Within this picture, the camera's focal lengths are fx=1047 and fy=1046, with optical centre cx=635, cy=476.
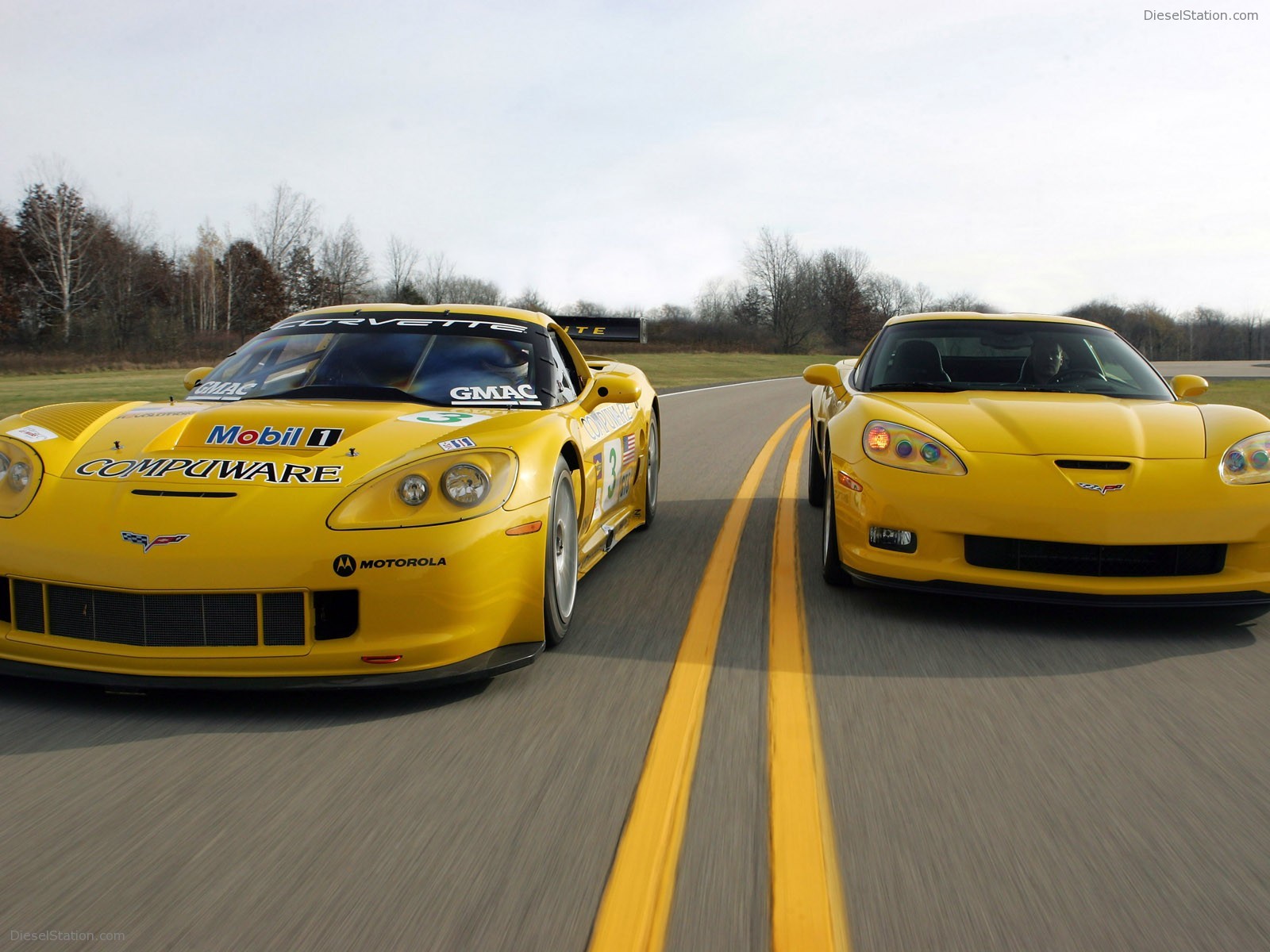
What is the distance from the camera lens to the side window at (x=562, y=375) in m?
4.79

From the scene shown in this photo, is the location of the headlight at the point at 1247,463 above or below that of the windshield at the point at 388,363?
below

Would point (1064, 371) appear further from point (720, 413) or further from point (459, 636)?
point (720, 413)

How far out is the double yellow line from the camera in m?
1.99

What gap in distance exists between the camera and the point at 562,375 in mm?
5031

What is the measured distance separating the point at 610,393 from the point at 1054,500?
80.2 inches

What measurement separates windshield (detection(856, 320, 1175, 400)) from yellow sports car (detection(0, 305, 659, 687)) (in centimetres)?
240

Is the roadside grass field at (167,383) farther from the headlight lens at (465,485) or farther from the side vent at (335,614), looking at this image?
the side vent at (335,614)

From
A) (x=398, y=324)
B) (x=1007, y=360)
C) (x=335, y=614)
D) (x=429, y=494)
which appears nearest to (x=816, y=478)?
(x=1007, y=360)

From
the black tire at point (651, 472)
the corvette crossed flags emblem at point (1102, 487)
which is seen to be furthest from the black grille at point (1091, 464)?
the black tire at point (651, 472)

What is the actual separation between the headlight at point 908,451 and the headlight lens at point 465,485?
1.87 meters

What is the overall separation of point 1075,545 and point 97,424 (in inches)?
146

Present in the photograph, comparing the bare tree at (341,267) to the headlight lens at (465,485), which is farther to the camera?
the bare tree at (341,267)

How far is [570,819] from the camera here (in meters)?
2.46

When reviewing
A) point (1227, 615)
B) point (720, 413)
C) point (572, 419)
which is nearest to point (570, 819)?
point (572, 419)
